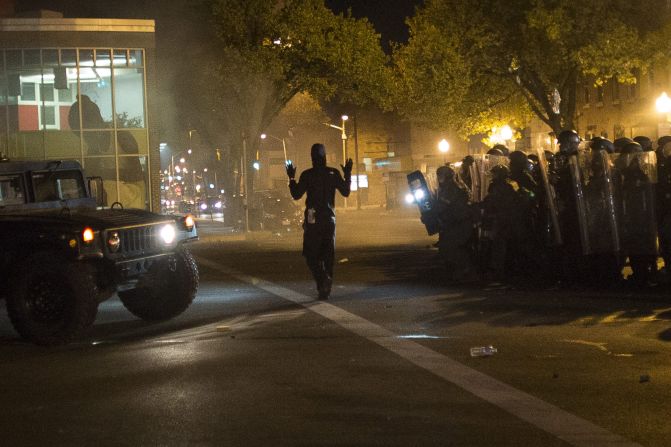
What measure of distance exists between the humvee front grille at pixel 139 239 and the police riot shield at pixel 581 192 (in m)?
5.52

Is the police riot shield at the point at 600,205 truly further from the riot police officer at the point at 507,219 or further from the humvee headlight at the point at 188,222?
the humvee headlight at the point at 188,222

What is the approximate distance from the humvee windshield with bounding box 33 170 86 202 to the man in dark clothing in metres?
2.62

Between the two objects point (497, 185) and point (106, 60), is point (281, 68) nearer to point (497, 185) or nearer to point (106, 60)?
point (106, 60)

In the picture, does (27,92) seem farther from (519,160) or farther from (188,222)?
(188,222)

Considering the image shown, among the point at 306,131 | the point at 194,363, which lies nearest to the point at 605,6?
the point at 194,363

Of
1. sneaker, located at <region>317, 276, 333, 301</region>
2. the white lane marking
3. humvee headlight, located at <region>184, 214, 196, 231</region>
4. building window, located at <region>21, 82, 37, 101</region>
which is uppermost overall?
building window, located at <region>21, 82, 37, 101</region>

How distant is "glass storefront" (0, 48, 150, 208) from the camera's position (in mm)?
38125

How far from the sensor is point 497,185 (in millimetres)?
14617

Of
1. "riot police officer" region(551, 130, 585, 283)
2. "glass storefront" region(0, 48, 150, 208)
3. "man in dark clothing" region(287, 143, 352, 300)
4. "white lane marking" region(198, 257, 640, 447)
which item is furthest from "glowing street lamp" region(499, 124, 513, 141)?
"white lane marking" region(198, 257, 640, 447)

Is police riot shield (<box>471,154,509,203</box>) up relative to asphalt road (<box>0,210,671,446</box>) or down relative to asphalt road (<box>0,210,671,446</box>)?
up

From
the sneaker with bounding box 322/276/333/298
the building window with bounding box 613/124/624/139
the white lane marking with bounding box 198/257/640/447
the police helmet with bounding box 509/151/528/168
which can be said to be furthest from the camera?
the building window with bounding box 613/124/624/139

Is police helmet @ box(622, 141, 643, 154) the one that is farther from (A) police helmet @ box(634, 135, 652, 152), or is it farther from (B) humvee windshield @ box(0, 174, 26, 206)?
(B) humvee windshield @ box(0, 174, 26, 206)

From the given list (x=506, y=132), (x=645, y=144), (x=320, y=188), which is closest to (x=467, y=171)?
(x=645, y=144)

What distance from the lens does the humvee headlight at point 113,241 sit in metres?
10.8
